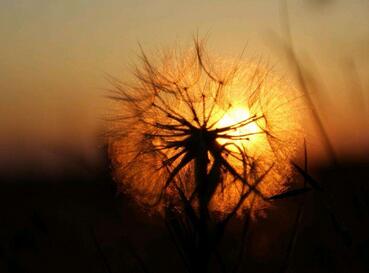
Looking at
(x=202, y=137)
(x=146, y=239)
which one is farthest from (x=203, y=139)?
(x=146, y=239)

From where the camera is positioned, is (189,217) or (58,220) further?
(58,220)

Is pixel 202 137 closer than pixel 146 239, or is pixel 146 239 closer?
pixel 202 137

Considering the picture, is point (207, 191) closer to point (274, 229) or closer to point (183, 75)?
point (183, 75)

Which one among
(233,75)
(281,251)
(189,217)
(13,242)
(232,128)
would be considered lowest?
(13,242)

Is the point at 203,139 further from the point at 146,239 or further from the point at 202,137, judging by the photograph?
the point at 146,239

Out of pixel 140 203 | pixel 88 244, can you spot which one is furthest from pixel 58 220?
pixel 140 203

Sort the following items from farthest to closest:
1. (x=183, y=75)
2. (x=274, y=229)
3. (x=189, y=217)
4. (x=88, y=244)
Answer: (x=274, y=229) < (x=88, y=244) < (x=183, y=75) < (x=189, y=217)

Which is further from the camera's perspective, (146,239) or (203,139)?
(146,239)

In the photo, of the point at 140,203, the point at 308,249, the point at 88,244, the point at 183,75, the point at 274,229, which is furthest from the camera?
the point at 274,229

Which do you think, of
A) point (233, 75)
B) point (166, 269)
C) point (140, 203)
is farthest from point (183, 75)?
point (166, 269)

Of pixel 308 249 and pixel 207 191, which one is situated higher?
pixel 207 191
